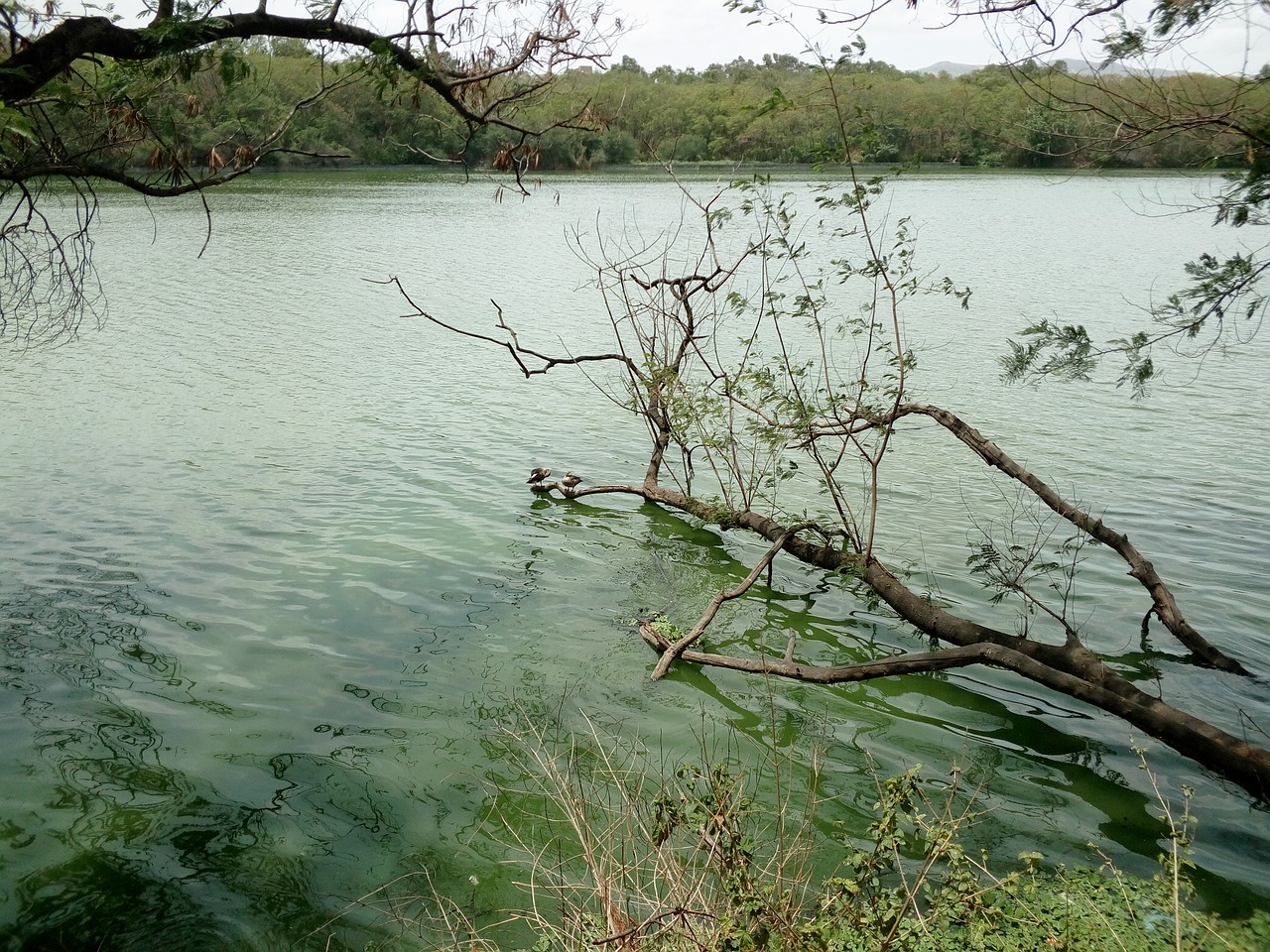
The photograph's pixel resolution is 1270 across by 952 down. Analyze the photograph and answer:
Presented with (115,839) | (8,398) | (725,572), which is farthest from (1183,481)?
(8,398)

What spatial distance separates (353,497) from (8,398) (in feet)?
20.2

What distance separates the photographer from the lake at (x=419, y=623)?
486 cm

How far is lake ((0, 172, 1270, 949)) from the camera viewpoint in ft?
15.9

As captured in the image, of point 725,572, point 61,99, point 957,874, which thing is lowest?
point 725,572

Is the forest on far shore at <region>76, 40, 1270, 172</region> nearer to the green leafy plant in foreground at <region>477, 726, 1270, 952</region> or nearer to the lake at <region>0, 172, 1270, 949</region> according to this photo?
the lake at <region>0, 172, 1270, 949</region>

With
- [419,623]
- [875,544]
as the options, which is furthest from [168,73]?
[875,544]

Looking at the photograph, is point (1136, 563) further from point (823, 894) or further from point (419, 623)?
point (419, 623)

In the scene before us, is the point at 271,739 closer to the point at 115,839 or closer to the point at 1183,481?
the point at 115,839

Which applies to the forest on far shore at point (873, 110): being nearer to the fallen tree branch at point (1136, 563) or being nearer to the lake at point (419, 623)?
the lake at point (419, 623)

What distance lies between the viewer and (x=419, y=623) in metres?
7.52

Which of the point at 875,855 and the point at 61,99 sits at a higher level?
the point at 61,99

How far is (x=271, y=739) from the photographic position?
5797 mm

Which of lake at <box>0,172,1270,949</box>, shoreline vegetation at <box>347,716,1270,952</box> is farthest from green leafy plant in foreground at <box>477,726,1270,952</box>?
lake at <box>0,172,1270,949</box>

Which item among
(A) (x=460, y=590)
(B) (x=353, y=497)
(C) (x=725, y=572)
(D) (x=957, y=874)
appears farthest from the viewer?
(B) (x=353, y=497)
